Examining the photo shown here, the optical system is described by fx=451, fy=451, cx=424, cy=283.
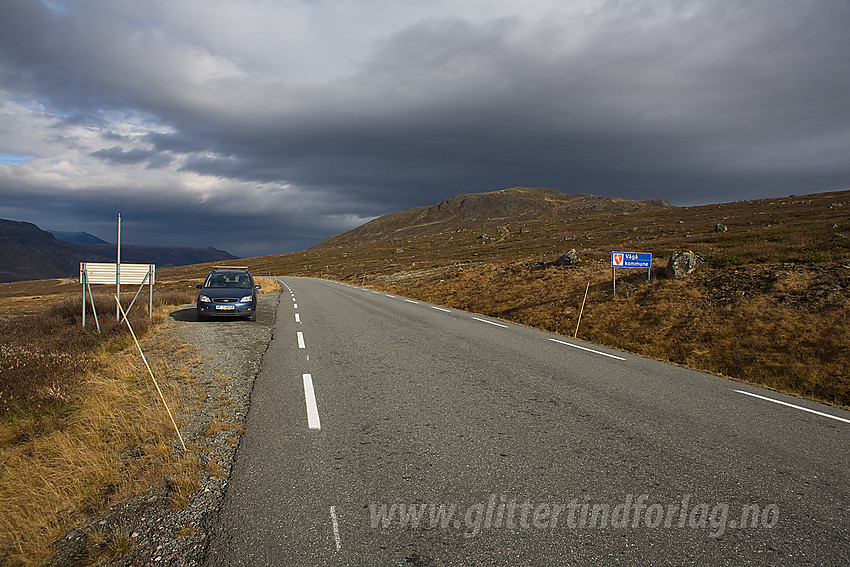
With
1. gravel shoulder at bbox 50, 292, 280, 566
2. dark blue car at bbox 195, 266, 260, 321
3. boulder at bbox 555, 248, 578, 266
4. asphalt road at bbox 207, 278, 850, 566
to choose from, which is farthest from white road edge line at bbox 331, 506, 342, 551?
boulder at bbox 555, 248, 578, 266

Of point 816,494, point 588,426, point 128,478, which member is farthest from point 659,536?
point 128,478

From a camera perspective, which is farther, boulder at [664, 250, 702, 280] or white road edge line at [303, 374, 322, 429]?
boulder at [664, 250, 702, 280]

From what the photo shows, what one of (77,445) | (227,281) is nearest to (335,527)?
(77,445)

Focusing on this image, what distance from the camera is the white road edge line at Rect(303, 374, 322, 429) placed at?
507 cm

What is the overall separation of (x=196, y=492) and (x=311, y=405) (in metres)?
2.16

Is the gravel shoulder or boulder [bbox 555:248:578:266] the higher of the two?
boulder [bbox 555:248:578:266]

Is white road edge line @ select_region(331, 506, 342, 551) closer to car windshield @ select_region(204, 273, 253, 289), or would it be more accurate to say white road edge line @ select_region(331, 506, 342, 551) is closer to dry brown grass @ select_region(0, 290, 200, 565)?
dry brown grass @ select_region(0, 290, 200, 565)

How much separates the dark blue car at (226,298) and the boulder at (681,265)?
15.7 m

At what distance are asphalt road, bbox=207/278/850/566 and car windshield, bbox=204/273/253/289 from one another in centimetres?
897

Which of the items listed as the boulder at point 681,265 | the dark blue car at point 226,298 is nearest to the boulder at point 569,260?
the boulder at point 681,265

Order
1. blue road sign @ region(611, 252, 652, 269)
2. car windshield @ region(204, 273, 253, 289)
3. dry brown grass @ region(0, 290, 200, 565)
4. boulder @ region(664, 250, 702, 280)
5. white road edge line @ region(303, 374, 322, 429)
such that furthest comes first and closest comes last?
boulder @ region(664, 250, 702, 280) → blue road sign @ region(611, 252, 652, 269) → car windshield @ region(204, 273, 253, 289) → white road edge line @ region(303, 374, 322, 429) → dry brown grass @ region(0, 290, 200, 565)

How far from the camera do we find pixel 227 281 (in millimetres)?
15602

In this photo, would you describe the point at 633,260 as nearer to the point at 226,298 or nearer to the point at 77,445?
the point at 226,298

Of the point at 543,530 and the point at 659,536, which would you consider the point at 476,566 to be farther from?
the point at 659,536
